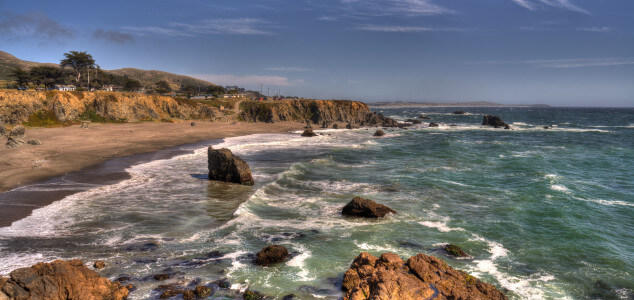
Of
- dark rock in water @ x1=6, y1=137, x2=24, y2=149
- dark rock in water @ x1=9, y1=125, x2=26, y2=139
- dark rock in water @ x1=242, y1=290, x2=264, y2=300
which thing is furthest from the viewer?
dark rock in water @ x1=9, y1=125, x2=26, y2=139

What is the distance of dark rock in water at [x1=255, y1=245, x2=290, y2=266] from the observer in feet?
52.8

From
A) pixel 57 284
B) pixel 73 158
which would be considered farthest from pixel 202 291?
pixel 73 158

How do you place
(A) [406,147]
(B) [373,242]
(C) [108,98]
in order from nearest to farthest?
(B) [373,242]
(A) [406,147]
(C) [108,98]

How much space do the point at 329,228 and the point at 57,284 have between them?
43.5ft

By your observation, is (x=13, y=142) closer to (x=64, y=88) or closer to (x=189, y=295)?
(x=189, y=295)

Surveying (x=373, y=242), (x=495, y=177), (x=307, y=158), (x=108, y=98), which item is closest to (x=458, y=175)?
(x=495, y=177)

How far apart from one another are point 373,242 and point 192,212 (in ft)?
40.4

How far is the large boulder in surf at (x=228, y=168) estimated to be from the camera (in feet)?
103

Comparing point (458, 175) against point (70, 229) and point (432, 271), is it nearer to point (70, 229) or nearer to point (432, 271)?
point (432, 271)

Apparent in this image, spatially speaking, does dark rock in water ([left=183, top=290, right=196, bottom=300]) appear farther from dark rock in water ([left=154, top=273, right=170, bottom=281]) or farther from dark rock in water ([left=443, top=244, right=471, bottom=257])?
dark rock in water ([left=443, top=244, right=471, bottom=257])

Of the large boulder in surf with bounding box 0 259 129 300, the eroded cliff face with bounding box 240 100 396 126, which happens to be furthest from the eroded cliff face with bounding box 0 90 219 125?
the large boulder in surf with bounding box 0 259 129 300

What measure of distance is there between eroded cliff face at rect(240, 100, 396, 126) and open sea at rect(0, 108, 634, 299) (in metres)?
71.4

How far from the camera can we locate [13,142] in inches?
1706

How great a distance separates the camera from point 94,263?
15.1 metres
